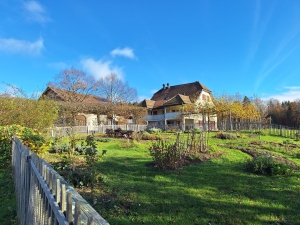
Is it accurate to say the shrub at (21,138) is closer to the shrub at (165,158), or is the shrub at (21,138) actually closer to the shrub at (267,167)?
the shrub at (165,158)

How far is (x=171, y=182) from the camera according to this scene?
561cm

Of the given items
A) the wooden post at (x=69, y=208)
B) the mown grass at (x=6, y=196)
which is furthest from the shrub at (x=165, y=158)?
the wooden post at (x=69, y=208)

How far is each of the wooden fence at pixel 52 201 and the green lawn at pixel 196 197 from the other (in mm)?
1350

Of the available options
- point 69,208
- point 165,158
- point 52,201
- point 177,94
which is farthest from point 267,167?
point 177,94

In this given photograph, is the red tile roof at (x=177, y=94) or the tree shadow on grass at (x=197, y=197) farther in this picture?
the red tile roof at (x=177, y=94)

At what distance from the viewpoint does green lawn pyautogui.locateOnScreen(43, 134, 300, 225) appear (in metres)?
3.78

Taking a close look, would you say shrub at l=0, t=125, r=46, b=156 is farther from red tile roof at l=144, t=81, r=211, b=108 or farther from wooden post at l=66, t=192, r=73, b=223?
red tile roof at l=144, t=81, r=211, b=108

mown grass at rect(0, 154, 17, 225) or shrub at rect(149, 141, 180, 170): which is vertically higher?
shrub at rect(149, 141, 180, 170)

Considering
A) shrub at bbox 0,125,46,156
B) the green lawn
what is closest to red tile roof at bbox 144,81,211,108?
the green lawn

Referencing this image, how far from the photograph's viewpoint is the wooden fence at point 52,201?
4.31 ft

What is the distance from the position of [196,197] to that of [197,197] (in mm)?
22

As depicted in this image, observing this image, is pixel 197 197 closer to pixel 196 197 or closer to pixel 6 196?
pixel 196 197

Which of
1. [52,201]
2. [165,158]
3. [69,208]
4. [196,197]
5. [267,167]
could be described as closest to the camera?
[69,208]

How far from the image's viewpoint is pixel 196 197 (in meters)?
4.68
